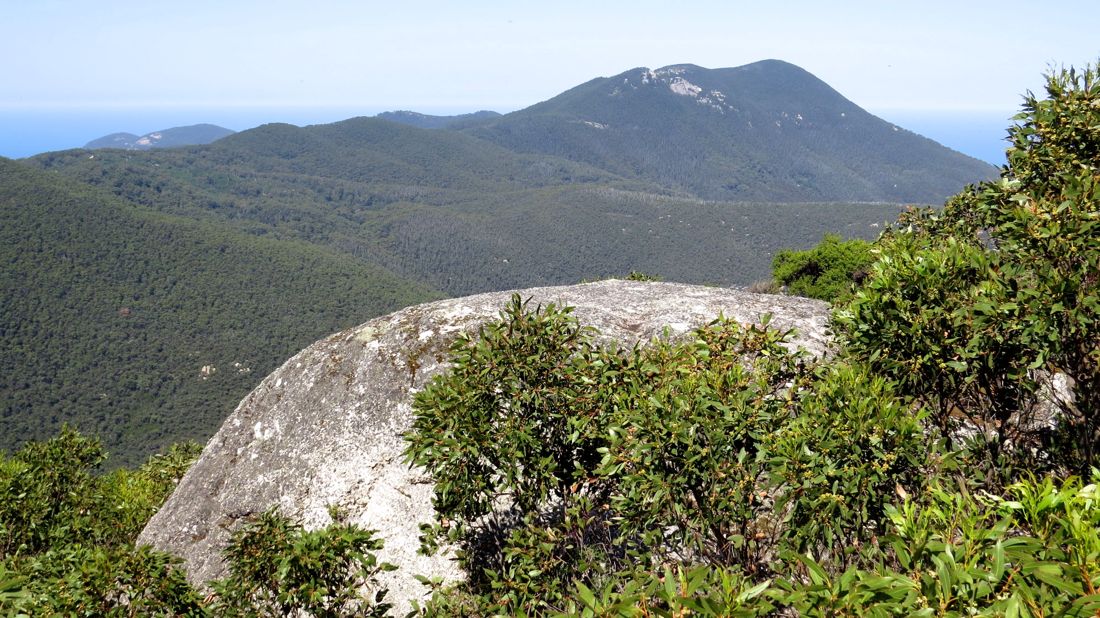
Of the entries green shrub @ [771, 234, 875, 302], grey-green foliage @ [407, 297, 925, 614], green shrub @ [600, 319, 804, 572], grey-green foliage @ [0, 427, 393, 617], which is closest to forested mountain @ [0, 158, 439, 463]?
green shrub @ [771, 234, 875, 302]

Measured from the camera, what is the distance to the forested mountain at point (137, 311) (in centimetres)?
12038

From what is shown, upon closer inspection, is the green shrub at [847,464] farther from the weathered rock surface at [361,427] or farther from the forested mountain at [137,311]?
the forested mountain at [137,311]

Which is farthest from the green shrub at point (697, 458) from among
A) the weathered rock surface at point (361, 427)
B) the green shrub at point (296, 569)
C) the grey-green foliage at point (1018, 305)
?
the weathered rock surface at point (361, 427)

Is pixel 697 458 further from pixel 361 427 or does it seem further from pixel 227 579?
pixel 361 427

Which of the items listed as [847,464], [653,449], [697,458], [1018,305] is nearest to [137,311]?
[653,449]

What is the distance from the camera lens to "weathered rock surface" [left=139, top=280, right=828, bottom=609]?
13328 mm

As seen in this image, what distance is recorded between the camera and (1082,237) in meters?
6.34

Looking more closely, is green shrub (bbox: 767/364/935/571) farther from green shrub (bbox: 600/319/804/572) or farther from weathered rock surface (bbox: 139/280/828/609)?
weathered rock surface (bbox: 139/280/828/609)

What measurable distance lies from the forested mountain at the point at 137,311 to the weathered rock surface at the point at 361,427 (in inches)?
4498

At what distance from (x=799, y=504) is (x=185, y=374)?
160965 millimetres

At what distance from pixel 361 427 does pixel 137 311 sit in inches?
6923

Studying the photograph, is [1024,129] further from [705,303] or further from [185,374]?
[185,374]

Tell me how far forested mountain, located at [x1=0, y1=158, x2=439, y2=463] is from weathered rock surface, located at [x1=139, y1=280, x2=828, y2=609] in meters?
114

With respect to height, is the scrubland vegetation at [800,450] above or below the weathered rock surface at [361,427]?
above
